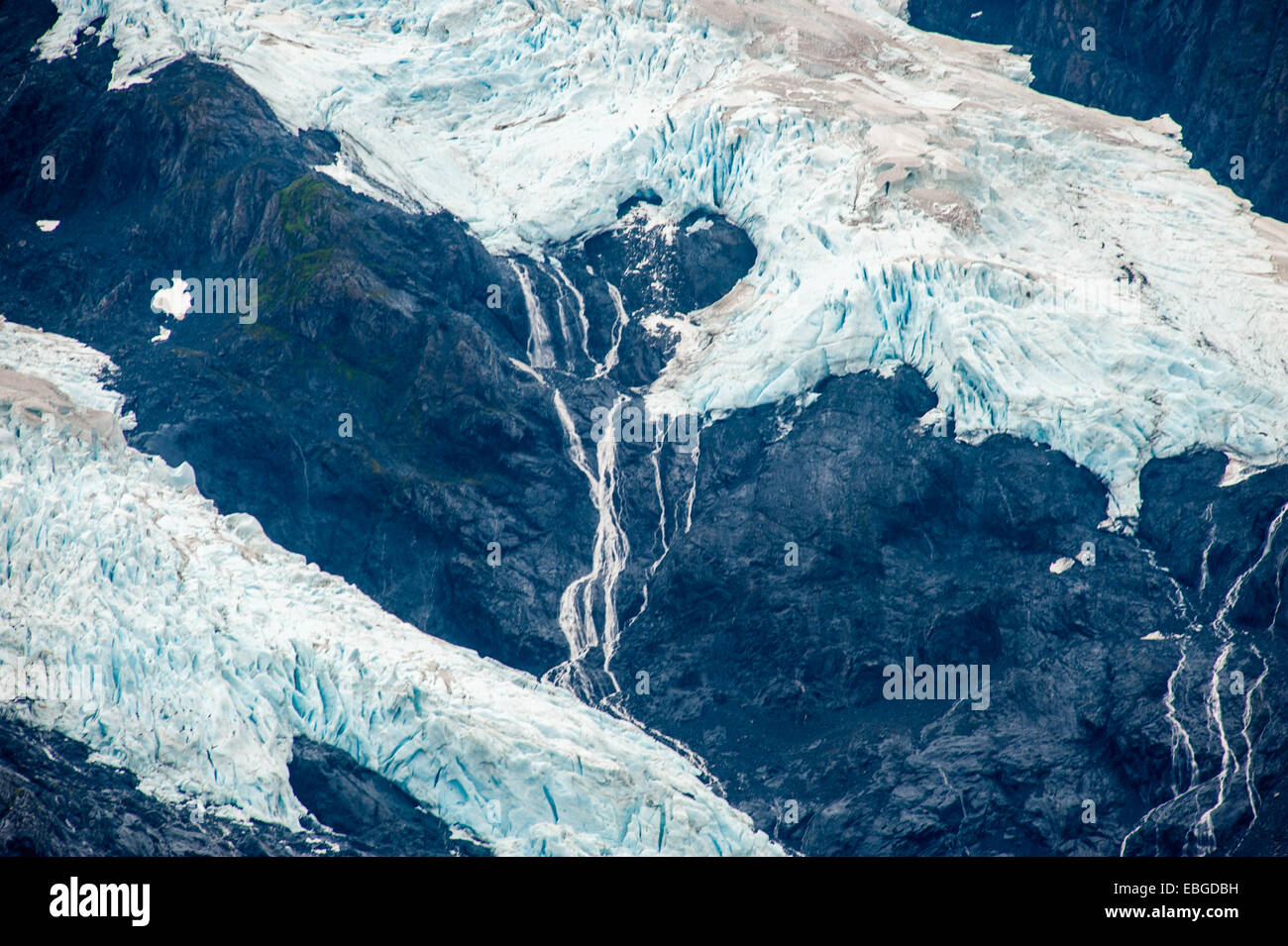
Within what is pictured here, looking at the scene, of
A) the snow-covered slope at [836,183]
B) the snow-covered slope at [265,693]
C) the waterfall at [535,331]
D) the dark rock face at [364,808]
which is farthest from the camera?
the waterfall at [535,331]

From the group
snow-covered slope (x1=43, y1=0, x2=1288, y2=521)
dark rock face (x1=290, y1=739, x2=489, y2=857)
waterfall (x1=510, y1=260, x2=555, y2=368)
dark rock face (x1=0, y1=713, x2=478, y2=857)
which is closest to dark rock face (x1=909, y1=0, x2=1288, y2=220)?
snow-covered slope (x1=43, y1=0, x2=1288, y2=521)

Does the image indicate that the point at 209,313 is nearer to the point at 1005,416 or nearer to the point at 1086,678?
the point at 1005,416

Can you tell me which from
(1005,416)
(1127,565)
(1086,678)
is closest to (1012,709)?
(1086,678)

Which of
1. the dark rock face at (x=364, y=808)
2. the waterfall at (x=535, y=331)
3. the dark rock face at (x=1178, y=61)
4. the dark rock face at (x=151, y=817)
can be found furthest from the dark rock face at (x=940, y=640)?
the dark rock face at (x=1178, y=61)

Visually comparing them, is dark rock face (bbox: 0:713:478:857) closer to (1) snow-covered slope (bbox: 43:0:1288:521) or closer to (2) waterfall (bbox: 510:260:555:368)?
(1) snow-covered slope (bbox: 43:0:1288:521)

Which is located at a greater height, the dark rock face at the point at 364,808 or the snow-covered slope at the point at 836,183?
the snow-covered slope at the point at 836,183

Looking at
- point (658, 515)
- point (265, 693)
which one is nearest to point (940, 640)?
point (658, 515)

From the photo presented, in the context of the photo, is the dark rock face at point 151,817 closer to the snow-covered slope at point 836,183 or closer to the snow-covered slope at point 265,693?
the snow-covered slope at point 265,693
